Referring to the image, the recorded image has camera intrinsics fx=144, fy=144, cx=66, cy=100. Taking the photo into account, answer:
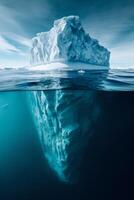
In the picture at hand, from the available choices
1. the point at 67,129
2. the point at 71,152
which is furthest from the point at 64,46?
the point at 71,152

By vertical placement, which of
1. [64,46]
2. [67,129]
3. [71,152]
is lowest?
[71,152]

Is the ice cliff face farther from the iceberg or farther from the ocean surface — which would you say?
the iceberg

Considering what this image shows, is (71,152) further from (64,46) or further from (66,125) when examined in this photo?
(64,46)

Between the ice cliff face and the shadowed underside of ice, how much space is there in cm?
3573

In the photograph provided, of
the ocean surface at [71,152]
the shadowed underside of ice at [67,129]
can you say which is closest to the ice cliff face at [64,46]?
the ocean surface at [71,152]

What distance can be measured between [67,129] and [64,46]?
47.9m

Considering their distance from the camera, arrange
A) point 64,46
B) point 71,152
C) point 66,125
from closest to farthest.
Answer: point 71,152
point 66,125
point 64,46

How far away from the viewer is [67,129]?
25.5ft

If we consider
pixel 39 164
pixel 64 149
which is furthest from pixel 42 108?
pixel 39 164

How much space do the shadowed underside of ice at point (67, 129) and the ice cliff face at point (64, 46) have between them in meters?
35.7

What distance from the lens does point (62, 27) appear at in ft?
155

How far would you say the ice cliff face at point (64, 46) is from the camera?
47.4m

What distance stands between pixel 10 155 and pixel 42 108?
17.4ft

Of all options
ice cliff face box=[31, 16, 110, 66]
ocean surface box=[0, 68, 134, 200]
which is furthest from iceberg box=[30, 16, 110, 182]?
ice cliff face box=[31, 16, 110, 66]
